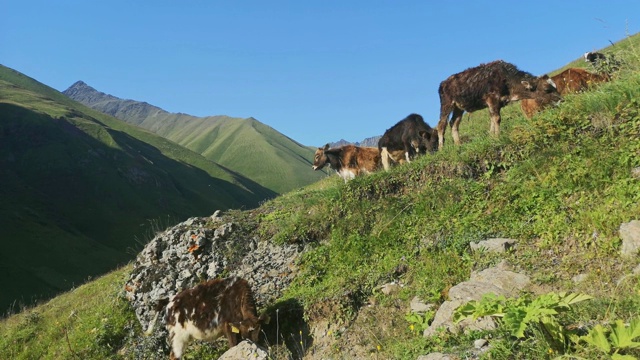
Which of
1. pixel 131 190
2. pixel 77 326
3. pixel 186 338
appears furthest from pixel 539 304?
pixel 131 190

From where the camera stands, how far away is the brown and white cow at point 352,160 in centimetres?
1697

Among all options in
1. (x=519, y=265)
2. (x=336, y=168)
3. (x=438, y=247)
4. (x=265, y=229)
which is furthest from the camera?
(x=336, y=168)

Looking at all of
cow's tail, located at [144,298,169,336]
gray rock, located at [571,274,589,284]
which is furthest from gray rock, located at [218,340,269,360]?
gray rock, located at [571,274,589,284]

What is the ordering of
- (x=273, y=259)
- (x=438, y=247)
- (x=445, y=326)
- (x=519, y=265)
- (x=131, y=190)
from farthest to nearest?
(x=131, y=190) → (x=273, y=259) → (x=438, y=247) → (x=519, y=265) → (x=445, y=326)

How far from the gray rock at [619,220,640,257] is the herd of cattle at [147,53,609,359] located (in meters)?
5.77

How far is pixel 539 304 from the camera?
3.70 m

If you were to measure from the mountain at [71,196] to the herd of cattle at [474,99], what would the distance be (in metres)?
66.2

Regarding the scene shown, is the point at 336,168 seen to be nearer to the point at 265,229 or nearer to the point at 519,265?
the point at 265,229

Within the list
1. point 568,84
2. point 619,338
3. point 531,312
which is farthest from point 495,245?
point 568,84

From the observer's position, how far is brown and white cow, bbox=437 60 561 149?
1260cm

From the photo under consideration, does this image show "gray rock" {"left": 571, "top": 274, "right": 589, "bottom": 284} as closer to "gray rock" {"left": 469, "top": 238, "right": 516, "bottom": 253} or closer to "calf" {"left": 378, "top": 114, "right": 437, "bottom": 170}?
"gray rock" {"left": 469, "top": 238, "right": 516, "bottom": 253}

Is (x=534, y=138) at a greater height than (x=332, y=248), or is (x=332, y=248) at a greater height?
(x=534, y=138)

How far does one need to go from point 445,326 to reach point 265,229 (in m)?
6.86

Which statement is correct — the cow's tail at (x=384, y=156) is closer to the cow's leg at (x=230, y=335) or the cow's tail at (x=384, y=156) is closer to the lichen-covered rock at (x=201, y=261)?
the lichen-covered rock at (x=201, y=261)
